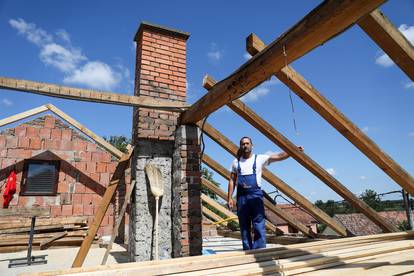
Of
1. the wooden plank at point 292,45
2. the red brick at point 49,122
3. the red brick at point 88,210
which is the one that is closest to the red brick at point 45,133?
the red brick at point 49,122

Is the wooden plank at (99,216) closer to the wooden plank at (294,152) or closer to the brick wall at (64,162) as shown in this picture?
the wooden plank at (294,152)

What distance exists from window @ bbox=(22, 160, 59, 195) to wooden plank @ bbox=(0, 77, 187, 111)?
17.4ft

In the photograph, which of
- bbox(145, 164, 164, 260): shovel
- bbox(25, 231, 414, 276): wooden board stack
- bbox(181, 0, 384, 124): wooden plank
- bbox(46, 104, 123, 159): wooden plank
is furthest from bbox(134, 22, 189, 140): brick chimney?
bbox(46, 104, 123, 159): wooden plank

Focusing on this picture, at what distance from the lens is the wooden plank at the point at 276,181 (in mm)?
4266

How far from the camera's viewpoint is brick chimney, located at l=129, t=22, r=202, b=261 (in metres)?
3.79

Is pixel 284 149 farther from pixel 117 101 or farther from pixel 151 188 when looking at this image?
pixel 117 101

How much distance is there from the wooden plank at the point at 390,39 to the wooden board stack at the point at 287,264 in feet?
5.12

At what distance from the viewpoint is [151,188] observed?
3775mm

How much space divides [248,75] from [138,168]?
197cm

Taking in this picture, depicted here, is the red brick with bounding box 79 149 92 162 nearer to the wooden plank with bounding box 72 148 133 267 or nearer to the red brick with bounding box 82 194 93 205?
the red brick with bounding box 82 194 93 205

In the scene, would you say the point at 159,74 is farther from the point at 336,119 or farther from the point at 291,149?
the point at 336,119

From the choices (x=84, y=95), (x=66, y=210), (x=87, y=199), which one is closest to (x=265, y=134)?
(x=84, y=95)

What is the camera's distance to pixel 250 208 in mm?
3406

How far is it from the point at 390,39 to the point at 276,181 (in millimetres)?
2728
